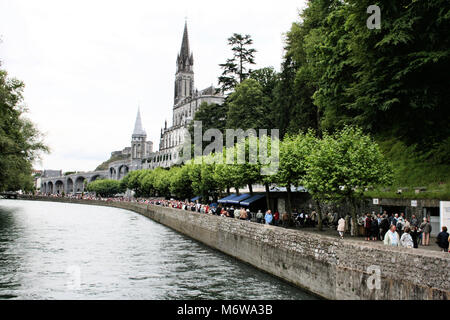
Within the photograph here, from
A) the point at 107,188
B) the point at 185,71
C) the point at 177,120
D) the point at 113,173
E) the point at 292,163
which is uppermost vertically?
the point at 185,71

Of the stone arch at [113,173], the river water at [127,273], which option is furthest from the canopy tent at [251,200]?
the stone arch at [113,173]

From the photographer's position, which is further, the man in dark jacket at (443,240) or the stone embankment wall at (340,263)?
the man in dark jacket at (443,240)

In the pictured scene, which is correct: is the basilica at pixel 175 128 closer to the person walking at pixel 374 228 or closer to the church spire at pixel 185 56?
the church spire at pixel 185 56

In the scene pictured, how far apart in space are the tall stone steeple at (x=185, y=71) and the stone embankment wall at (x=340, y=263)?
528ft

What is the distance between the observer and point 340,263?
42.5ft

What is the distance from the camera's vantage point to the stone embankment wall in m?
9.67

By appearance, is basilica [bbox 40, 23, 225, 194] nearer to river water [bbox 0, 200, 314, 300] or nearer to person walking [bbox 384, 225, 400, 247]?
river water [bbox 0, 200, 314, 300]

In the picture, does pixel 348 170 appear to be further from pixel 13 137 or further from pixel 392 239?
pixel 13 137

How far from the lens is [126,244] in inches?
1174

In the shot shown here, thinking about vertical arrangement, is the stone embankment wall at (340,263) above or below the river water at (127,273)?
above

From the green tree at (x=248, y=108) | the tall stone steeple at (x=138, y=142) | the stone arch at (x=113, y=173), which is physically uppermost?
the tall stone steeple at (x=138, y=142)

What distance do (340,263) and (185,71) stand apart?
172928mm

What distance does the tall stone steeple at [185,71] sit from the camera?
18025 centimetres

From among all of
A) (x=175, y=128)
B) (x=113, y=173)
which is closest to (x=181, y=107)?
(x=175, y=128)
